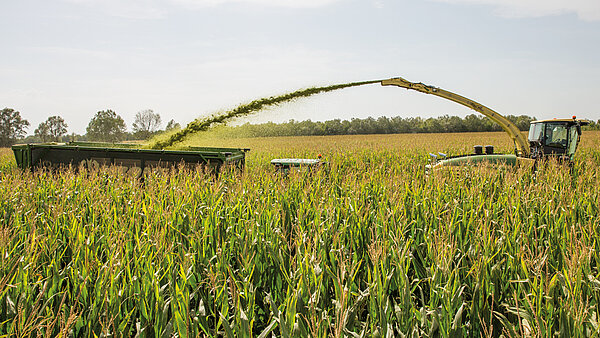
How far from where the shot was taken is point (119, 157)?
8242 mm

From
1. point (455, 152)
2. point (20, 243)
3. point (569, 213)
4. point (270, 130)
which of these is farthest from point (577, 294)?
point (270, 130)

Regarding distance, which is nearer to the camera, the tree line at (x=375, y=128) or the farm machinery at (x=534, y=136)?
the farm machinery at (x=534, y=136)

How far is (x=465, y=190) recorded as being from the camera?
645 cm

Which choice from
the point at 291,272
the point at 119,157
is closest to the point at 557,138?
the point at 291,272

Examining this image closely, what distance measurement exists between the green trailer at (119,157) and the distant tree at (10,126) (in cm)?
7975

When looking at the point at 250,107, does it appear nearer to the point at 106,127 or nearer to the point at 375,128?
the point at 375,128

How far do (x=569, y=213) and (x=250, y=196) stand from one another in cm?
401

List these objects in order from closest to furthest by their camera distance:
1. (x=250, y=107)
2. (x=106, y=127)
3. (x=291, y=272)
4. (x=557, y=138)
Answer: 1. (x=291, y=272)
2. (x=557, y=138)
3. (x=250, y=107)
4. (x=106, y=127)

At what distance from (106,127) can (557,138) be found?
85.2 meters

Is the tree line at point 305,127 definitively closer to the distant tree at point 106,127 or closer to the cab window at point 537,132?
the distant tree at point 106,127

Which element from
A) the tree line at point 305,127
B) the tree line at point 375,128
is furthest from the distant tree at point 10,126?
the tree line at point 375,128

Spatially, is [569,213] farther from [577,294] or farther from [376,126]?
[376,126]

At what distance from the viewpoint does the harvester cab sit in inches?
354

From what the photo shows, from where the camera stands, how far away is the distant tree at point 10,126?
73.8 metres
